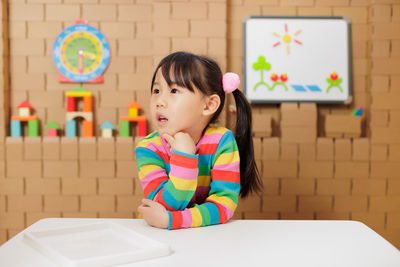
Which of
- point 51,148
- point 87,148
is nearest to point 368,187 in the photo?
point 87,148

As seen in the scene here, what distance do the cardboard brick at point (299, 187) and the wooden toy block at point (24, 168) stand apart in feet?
4.80

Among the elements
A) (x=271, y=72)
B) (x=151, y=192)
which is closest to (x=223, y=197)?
(x=151, y=192)

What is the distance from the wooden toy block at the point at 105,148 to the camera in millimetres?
2289

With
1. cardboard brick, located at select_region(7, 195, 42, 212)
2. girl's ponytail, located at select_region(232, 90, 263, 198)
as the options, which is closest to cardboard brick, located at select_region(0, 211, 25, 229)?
cardboard brick, located at select_region(7, 195, 42, 212)

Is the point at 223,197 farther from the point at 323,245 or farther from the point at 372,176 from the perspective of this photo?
the point at 372,176

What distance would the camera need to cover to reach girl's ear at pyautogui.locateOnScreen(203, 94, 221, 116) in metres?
1.08

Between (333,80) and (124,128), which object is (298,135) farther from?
(124,128)

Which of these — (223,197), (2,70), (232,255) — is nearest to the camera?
(232,255)

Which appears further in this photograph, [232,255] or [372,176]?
[372,176]

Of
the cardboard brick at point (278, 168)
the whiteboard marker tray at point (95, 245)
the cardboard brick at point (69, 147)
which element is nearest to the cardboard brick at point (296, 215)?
the cardboard brick at point (278, 168)

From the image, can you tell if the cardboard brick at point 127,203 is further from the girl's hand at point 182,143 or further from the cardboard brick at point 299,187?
the girl's hand at point 182,143

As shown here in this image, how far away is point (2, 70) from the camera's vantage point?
2299 millimetres

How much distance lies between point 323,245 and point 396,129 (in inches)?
75.2

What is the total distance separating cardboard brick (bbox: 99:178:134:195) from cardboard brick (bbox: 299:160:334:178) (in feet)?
3.37
